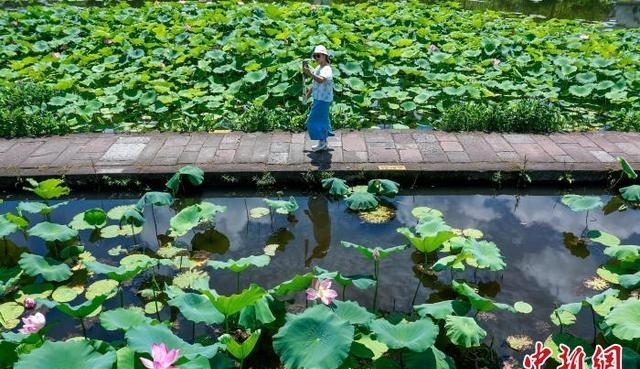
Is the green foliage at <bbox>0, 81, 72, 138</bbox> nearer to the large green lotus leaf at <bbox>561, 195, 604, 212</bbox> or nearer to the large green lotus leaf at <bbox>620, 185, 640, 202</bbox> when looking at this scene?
the large green lotus leaf at <bbox>561, 195, 604, 212</bbox>

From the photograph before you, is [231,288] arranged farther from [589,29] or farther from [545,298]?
[589,29]

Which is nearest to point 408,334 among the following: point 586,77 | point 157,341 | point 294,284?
point 294,284

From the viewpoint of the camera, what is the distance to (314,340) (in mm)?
2924

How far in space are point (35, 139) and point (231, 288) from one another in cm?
369

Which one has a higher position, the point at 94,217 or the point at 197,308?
the point at 197,308

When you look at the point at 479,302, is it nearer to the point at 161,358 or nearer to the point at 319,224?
the point at 161,358

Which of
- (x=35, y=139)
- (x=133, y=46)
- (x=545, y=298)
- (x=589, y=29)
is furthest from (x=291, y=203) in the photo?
(x=589, y=29)

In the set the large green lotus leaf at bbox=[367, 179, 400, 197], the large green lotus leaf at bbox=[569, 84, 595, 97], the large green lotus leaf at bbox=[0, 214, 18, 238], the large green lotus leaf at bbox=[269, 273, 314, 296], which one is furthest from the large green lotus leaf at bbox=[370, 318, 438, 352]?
the large green lotus leaf at bbox=[569, 84, 595, 97]

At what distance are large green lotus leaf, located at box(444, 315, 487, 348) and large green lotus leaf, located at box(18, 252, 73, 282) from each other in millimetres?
2713

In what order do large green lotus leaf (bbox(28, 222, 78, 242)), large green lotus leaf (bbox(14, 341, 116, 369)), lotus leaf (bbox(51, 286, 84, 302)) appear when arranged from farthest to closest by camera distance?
1. large green lotus leaf (bbox(28, 222, 78, 242))
2. lotus leaf (bbox(51, 286, 84, 302))
3. large green lotus leaf (bbox(14, 341, 116, 369))

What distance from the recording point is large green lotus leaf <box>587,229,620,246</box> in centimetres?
463

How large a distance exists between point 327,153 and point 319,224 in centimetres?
111

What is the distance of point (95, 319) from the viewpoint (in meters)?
3.79

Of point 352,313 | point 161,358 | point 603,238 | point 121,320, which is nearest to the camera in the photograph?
point 161,358
